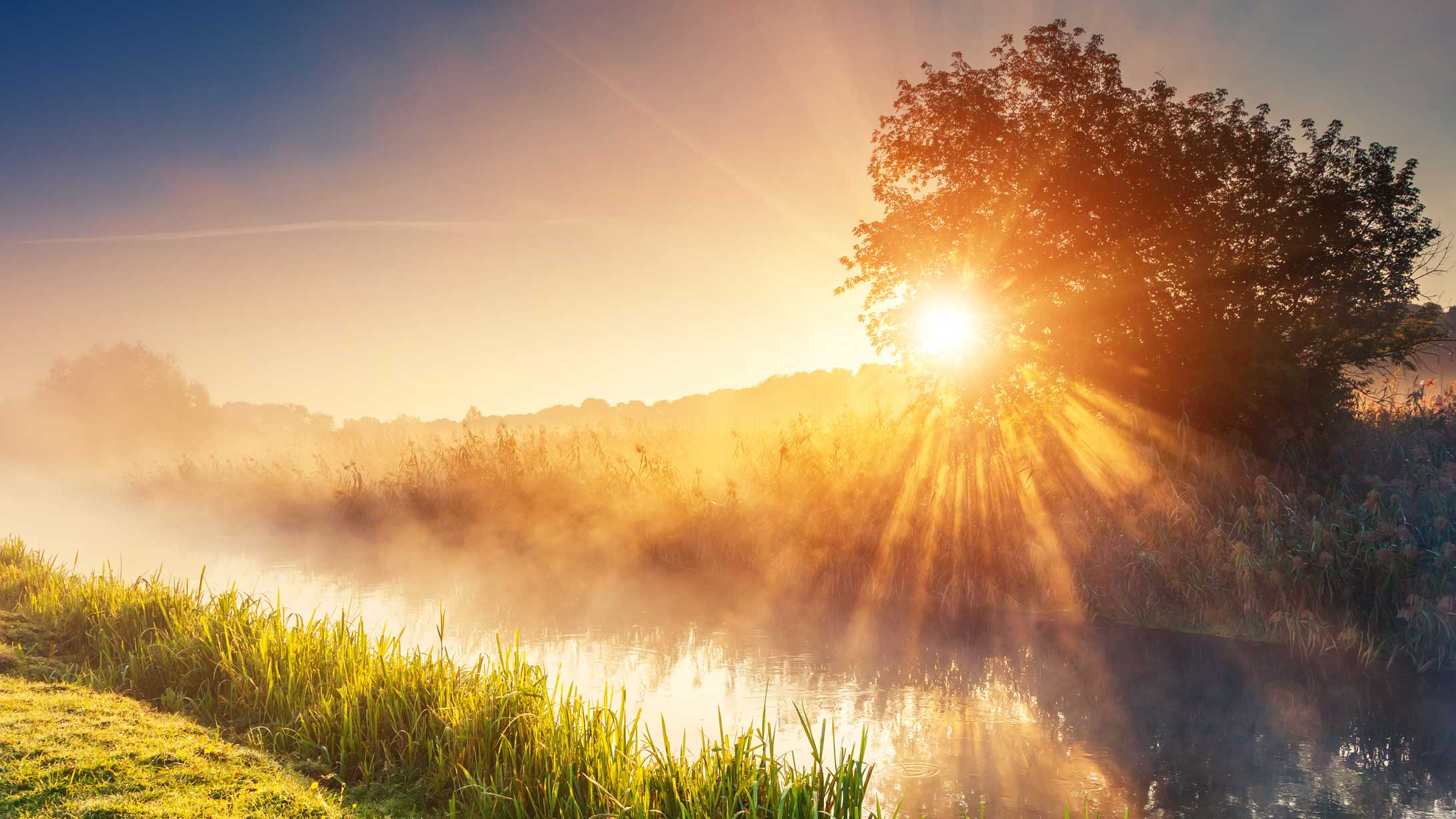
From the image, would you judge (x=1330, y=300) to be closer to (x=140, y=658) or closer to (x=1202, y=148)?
(x=1202, y=148)

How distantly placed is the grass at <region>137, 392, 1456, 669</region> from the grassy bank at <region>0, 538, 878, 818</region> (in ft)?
15.9

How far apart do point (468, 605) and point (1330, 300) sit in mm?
13073

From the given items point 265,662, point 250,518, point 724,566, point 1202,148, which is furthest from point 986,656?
point 250,518

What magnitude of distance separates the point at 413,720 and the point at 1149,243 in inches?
501

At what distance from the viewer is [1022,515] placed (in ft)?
34.4

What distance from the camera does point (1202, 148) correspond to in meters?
12.5

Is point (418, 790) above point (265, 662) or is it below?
below

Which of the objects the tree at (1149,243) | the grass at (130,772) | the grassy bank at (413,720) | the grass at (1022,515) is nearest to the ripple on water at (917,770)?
the grassy bank at (413,720)

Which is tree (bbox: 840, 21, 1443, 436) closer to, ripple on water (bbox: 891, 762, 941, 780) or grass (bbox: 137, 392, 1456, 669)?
grass (bbox: 137, 392, 1456, 669)

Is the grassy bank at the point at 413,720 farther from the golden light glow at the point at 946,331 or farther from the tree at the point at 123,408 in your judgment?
the tree at the point at 123,408

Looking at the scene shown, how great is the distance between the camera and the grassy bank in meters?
3.55

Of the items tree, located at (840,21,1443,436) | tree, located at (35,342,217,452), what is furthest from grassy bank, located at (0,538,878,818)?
tree, located at (35,342,217,452)

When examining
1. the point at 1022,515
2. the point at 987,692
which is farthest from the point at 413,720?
the point at 1022,515

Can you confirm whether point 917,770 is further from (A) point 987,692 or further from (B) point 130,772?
(B) point 130,772
